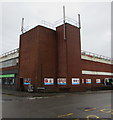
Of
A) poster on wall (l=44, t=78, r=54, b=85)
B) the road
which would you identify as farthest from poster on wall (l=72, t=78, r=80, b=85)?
the road

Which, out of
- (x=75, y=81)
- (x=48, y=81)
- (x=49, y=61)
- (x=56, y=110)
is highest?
(x=49, y=61)

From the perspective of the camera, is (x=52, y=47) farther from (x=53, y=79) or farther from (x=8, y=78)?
(x=8, y=78)

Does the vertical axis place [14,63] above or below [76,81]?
above

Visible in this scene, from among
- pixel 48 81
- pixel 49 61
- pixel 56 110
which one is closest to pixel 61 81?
pixel 48 81

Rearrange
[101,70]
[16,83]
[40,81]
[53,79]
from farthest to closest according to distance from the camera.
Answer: [101,70], [16,83], [53,79], [40,81]

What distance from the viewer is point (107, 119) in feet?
23.7

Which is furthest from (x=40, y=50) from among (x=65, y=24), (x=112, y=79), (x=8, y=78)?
(x=112, y=79)

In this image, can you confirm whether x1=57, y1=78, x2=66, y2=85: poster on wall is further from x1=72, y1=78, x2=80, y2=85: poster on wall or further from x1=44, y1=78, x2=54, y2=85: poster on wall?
x1=72, y1=78, x2=80, y2=85: poster on wall

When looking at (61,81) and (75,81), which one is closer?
(61,81)

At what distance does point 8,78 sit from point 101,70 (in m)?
23.7

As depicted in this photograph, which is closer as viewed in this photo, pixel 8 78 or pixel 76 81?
pixel 76 81

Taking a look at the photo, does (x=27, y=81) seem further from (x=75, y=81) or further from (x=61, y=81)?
(x=75, y=81)

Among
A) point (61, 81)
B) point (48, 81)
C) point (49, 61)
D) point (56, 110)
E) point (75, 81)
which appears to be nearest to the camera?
point (56, 110)

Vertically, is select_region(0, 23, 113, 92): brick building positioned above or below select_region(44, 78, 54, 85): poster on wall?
above
